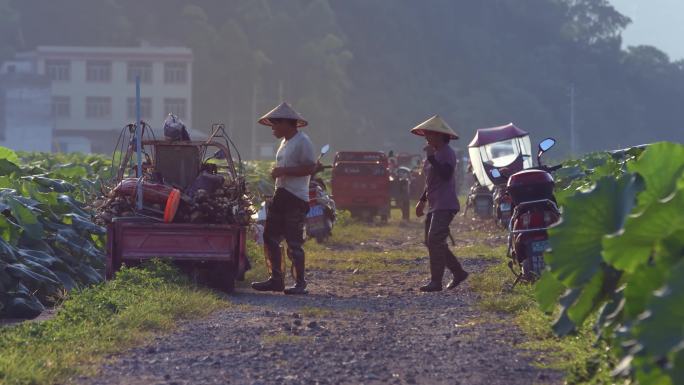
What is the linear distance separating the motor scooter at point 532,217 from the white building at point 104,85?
2993 inches

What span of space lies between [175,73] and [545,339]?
79.7 m

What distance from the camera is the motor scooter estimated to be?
11953 millimetres

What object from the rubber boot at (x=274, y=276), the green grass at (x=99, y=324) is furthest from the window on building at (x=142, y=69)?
the green grass at (x=99, y=324)

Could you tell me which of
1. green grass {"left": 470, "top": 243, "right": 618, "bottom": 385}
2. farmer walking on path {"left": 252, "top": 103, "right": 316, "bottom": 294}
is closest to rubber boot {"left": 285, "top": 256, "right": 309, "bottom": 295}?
farmer walking on path {"left": 252, "top": 103, "right": 316, "bottom": 294}

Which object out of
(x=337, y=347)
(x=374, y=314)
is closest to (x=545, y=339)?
(x=337, y=347)

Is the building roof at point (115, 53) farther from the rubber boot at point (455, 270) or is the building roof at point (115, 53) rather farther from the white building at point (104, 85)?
the rubber boot at point (455, 270)

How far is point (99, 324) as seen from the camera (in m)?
9.55

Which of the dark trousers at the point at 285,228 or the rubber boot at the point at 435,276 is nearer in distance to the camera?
the dark trousers at the point at 285,228

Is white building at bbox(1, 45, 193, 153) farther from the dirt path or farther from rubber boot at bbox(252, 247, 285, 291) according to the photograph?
the dirt path

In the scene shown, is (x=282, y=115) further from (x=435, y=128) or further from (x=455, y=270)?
(x=455, y=270)

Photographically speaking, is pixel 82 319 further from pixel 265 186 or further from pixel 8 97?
pixel 8 97

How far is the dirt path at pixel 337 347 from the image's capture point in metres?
7.70

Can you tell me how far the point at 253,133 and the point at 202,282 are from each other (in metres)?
76.4

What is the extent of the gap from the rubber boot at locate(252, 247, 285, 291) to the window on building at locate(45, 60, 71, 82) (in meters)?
76.2
